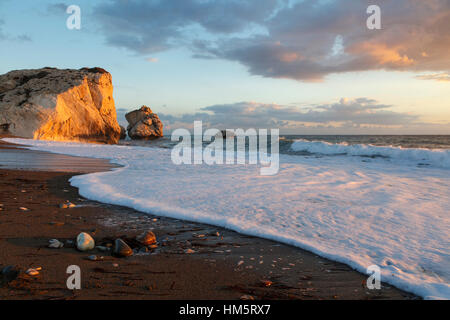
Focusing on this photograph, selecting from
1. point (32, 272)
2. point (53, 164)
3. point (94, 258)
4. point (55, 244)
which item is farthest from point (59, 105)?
point (32, 272)

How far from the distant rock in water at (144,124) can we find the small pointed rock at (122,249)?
44455mm

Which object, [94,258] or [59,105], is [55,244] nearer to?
[94,258]

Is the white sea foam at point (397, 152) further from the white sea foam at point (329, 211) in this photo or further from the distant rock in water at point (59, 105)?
the distant rock in water at point (59, 105)

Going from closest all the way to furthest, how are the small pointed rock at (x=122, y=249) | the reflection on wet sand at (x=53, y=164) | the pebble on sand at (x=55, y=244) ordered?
the small pointed rock at (x=122, y=249) → the pebble on sand at (x=55, y=244) → the reflection on wet sand at (x=53, y=164)

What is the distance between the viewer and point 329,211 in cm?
Result: 415

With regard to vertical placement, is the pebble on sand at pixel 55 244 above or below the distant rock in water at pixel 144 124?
below

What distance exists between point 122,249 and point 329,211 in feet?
9.56

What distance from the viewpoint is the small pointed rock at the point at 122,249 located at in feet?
8.52

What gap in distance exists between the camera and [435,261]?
266cm

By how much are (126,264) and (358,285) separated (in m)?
1.92

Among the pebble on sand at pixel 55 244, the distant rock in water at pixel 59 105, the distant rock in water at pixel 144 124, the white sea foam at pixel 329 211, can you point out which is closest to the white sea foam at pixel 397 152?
the white sea foam at pixel 329 211

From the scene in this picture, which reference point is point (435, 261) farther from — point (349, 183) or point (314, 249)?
point (349, 183)
